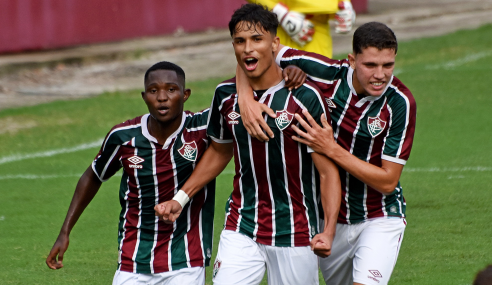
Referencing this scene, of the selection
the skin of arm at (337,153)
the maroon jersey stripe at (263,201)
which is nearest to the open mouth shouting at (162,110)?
the maroon jersey stripe at (263,201)

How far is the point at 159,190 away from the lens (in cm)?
502

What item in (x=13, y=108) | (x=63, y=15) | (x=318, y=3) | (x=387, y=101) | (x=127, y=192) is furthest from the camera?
(x=63, y=15)

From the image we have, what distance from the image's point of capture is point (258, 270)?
187 inches

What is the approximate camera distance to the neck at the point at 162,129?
5012 mm

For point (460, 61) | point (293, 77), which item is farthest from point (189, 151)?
point (460, 61)

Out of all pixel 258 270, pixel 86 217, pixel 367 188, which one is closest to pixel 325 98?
pixel 367 188

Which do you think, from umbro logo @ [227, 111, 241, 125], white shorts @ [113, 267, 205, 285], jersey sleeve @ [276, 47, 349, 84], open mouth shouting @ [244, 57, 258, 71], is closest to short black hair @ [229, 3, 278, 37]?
open mouth shouting @ [244, 57, 258, 71]

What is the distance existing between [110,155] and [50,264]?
77 centimetres

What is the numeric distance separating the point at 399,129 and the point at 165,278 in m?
1.69

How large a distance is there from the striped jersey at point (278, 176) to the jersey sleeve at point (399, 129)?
1.43 feet

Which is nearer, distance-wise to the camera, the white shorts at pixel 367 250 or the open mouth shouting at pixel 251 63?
the open mouth shouting at pixel 251 63

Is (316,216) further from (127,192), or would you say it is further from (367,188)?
(127,192)

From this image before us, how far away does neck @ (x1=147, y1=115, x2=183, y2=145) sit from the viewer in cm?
501

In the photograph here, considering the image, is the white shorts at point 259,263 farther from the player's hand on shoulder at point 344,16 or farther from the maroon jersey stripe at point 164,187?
the player's hand on shoulder at point 344,16
